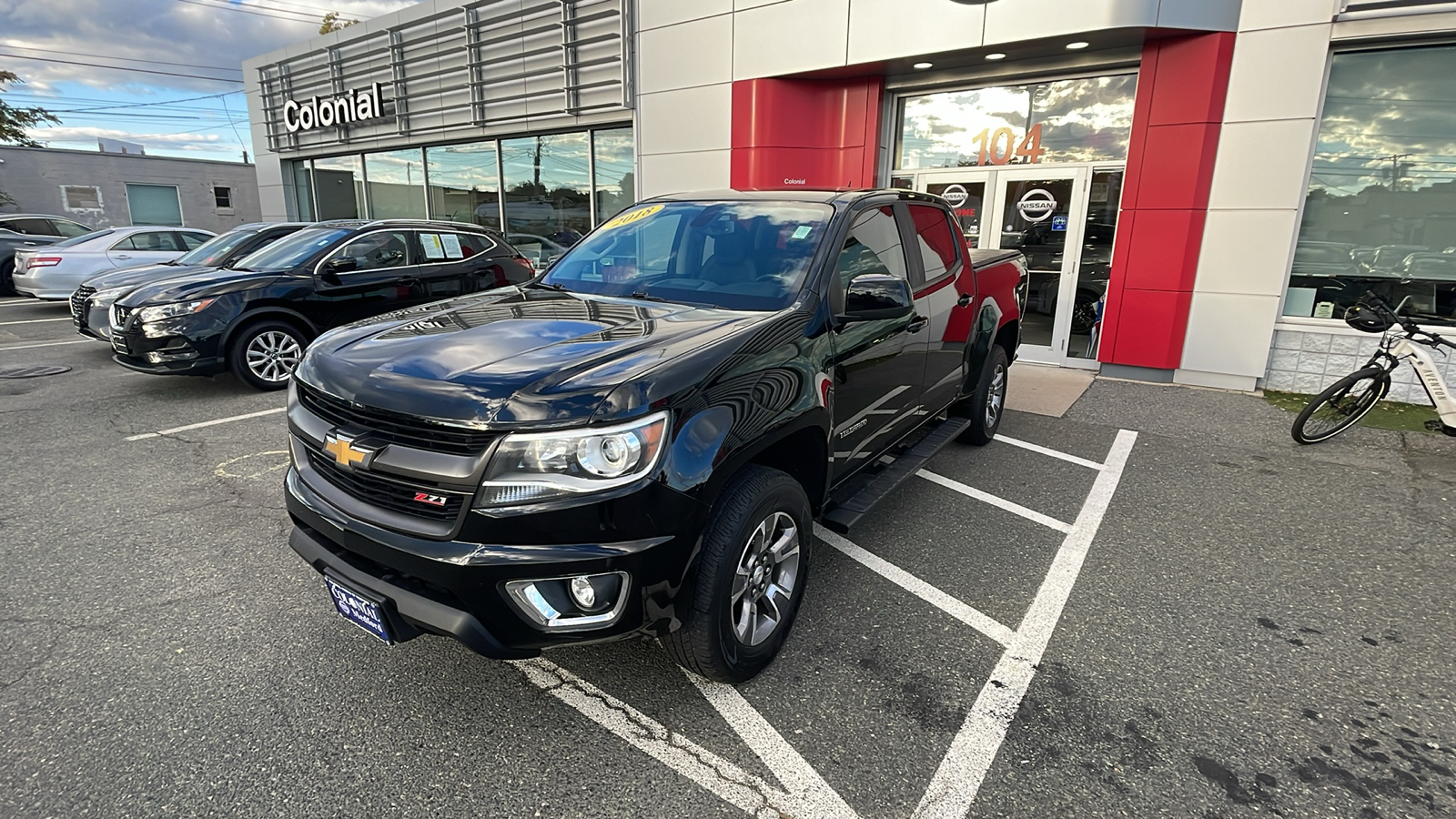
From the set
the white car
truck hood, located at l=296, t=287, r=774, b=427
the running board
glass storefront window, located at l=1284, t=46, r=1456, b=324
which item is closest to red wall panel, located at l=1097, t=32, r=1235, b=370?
glass storefront window, located at l=1284, t=46, r=1456, b=324

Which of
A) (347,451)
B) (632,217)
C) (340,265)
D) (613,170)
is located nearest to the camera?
(347,451)

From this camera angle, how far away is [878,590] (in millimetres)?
3457

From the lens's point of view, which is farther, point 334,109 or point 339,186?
point 339,186

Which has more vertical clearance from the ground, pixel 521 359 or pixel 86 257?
pixel 521 359

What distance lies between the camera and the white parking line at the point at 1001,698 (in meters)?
2.23

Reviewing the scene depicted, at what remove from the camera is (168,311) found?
252 inches

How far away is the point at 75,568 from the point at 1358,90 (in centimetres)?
1065

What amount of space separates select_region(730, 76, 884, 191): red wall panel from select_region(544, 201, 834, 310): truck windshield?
5893mm

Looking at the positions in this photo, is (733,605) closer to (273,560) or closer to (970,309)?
(273,560)

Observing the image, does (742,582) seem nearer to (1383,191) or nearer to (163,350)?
(163,350)

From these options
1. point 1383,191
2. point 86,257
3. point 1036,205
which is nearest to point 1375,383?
point 1383,191

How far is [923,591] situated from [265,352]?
6.69 m

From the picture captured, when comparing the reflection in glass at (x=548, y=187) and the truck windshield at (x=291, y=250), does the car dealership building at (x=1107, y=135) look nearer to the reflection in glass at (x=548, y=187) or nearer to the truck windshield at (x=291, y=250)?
the reflection in glass at (x=548, y=187)

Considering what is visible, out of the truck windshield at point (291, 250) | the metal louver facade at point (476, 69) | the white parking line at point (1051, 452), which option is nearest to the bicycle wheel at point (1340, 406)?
the white parking line at point (1051, 452)
